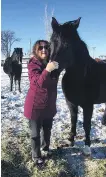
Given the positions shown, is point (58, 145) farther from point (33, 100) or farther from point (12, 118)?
point (12, 118)

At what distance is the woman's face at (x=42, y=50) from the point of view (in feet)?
11.6

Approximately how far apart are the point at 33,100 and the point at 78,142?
1.41 metres

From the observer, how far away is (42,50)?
11.7 ft

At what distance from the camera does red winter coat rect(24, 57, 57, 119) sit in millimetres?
3527

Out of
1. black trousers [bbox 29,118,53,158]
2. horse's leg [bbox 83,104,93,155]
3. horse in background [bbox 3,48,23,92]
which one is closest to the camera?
black trousers [bbox 29,118,53,158]

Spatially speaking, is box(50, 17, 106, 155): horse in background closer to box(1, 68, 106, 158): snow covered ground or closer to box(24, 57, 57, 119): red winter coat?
box(24, 57, 57, 119): red winter coat

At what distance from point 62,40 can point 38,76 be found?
54 cm

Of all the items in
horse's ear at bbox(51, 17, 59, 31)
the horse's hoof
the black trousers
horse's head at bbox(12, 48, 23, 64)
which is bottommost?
the horse's hoof

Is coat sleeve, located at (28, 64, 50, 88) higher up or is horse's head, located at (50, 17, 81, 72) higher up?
horse's head, located at (50, 17, 81, 72)

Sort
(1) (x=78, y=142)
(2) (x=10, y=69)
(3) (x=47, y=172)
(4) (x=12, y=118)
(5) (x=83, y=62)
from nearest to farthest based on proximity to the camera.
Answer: (3) (x=47, y=172) < (5) (x=83, y=62) < (1) (x=78, y=142) < (4) (x=12, y=118) < (2) (x=10, y=69)

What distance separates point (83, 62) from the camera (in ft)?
12.6

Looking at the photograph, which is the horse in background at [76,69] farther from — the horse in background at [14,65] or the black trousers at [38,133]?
the horse in background at [14,65]

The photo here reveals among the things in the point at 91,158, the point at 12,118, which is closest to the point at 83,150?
the point at 91,158

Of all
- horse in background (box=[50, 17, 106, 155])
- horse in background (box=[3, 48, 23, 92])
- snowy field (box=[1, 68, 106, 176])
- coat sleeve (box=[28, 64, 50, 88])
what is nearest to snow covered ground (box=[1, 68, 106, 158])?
snowy field (box=[1, 68, 106, 176])
